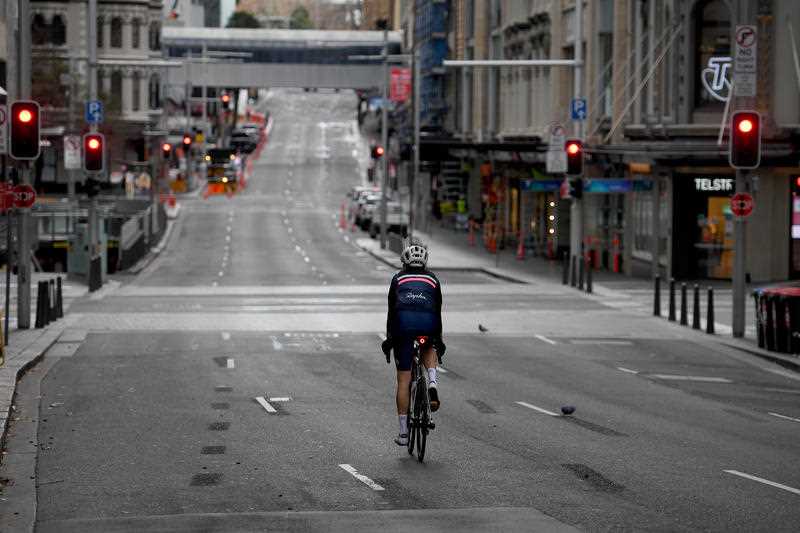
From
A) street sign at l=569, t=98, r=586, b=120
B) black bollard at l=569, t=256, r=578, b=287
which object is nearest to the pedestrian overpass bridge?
black bollard at l=569, t=256, r=578, b=287

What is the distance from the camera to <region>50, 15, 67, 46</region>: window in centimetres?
9850

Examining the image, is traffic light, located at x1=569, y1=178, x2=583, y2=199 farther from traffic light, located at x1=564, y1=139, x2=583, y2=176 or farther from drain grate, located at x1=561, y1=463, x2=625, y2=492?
drain grate, located at x1=561, y1=463, x2=625, y2=492

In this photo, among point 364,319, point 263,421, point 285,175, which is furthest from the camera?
point 285,175

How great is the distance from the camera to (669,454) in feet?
50.9

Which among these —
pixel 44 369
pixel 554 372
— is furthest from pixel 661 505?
pixel 44 369

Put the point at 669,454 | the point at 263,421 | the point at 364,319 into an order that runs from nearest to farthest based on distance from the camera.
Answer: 1. the point at 669,454
2. the point at 263,421
3. the point at 364,319

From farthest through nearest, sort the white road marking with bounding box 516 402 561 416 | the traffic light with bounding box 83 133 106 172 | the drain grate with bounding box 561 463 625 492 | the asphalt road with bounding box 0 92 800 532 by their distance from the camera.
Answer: the traffic light with bounding box 83 133 106 172, the white road marking with bounding box 516 402 561 416, the drain grate with bounding box 561 463 625 492, the asphalt road with bounding box 0 92 800 532

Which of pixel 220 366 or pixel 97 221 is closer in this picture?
pixel 220 366

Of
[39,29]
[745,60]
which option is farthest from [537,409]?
[39,29]

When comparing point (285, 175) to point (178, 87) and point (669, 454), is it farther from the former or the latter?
point (669, 454)

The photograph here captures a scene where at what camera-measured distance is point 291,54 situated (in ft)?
500

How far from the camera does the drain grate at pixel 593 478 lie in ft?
44.3

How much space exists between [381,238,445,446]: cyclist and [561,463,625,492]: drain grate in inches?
57.5

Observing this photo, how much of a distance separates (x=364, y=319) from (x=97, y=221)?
15.3 metres
